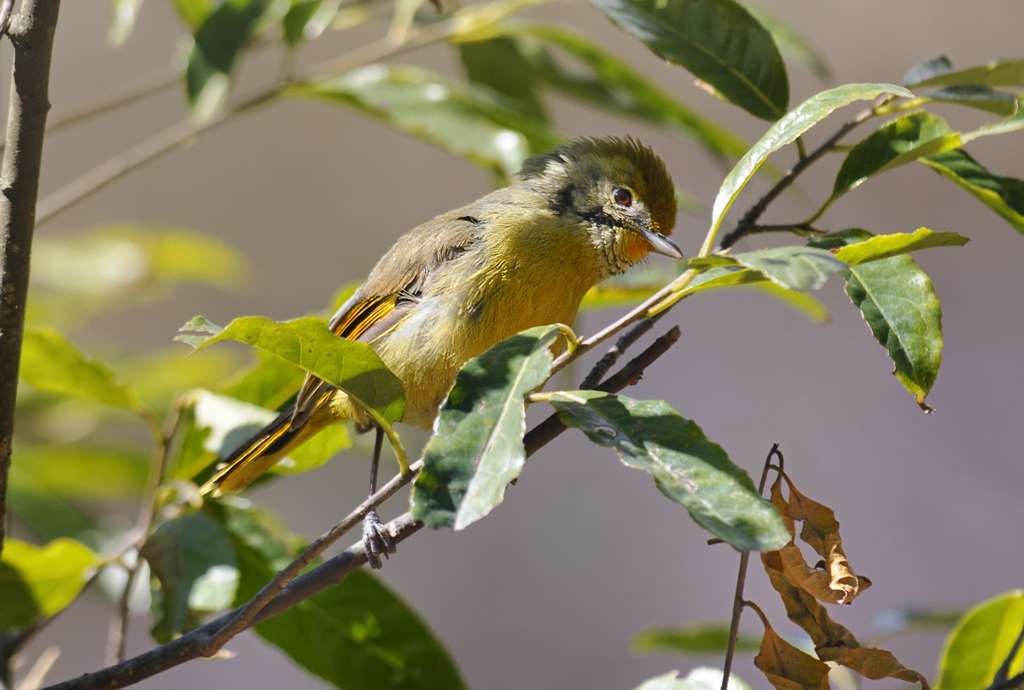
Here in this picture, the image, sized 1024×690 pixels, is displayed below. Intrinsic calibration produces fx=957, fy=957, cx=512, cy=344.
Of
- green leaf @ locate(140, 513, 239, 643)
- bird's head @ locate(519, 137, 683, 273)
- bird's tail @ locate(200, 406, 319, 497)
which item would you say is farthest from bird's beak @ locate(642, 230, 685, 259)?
green leaf @ locate(140, 513, 239, 643)

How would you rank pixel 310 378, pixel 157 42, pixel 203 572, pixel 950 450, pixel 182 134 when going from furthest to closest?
pixel 157 42 → pixel 950 450 → pixel 182 134 → pixel 310 378 → pixel 203 572

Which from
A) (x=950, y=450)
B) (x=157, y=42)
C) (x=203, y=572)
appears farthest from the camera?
(x=157, y=42)

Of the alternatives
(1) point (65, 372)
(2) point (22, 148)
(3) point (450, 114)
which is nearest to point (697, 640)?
(3) point (450, 114)

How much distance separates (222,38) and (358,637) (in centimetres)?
109

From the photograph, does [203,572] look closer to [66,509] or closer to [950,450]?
[66,509]

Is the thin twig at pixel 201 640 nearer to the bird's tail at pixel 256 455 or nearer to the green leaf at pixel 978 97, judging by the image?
the bird's tail at pixel 256 455

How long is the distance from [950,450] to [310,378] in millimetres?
4185

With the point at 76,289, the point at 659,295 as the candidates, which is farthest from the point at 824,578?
the point at 76,289

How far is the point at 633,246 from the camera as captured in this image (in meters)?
2.00

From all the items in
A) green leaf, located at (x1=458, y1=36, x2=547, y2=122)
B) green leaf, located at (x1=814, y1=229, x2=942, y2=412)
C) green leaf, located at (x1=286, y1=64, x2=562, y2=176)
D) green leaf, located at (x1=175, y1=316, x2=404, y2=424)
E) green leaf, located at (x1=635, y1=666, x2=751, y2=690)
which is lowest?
green leaf, located at (x1=635, y1=666, x2=751, y2=690)

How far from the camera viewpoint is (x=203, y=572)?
1.45 m

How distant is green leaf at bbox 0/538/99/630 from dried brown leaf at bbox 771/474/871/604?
1.06 metres

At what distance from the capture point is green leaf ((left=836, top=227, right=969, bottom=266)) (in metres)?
0.94

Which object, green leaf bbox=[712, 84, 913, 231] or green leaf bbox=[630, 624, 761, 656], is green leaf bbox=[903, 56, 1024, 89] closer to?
green leaf bbox=[712, 84, 913, 231]
